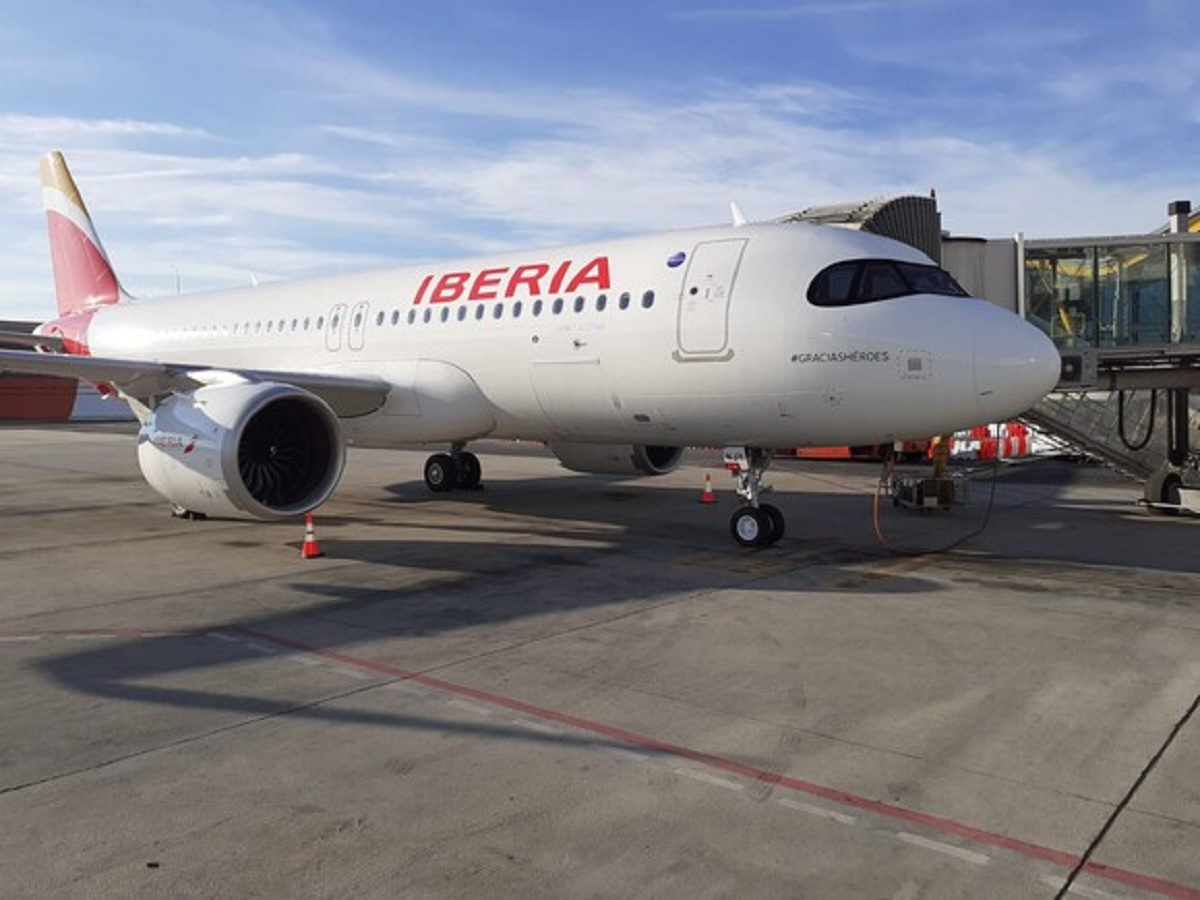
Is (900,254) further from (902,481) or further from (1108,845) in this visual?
(1108,845)

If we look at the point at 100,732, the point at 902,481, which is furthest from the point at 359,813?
the point at 902,481

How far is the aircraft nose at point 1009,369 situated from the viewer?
962 centimetres

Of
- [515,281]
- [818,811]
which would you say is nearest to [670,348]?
[515,281]

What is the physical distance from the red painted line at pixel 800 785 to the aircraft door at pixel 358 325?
29.2 feet

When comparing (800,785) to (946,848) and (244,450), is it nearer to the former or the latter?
(946,848)

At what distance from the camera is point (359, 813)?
436cm

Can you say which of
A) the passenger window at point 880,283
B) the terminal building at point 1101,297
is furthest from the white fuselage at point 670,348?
the terminal building at point 1101,297

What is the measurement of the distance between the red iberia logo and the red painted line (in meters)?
6.74

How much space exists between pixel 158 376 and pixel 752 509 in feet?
26.3

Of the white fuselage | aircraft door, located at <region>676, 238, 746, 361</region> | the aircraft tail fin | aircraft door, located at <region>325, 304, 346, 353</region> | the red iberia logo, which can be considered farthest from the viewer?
the aircraft tail fin

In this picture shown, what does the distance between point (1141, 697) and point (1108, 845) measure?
2370mm

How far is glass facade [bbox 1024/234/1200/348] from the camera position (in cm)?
1486

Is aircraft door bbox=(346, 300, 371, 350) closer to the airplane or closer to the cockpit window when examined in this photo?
the airplane

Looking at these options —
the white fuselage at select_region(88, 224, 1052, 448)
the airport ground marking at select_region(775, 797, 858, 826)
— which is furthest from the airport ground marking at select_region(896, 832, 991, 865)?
the white fuselage at select_region(88, 224, 1052, 448)
